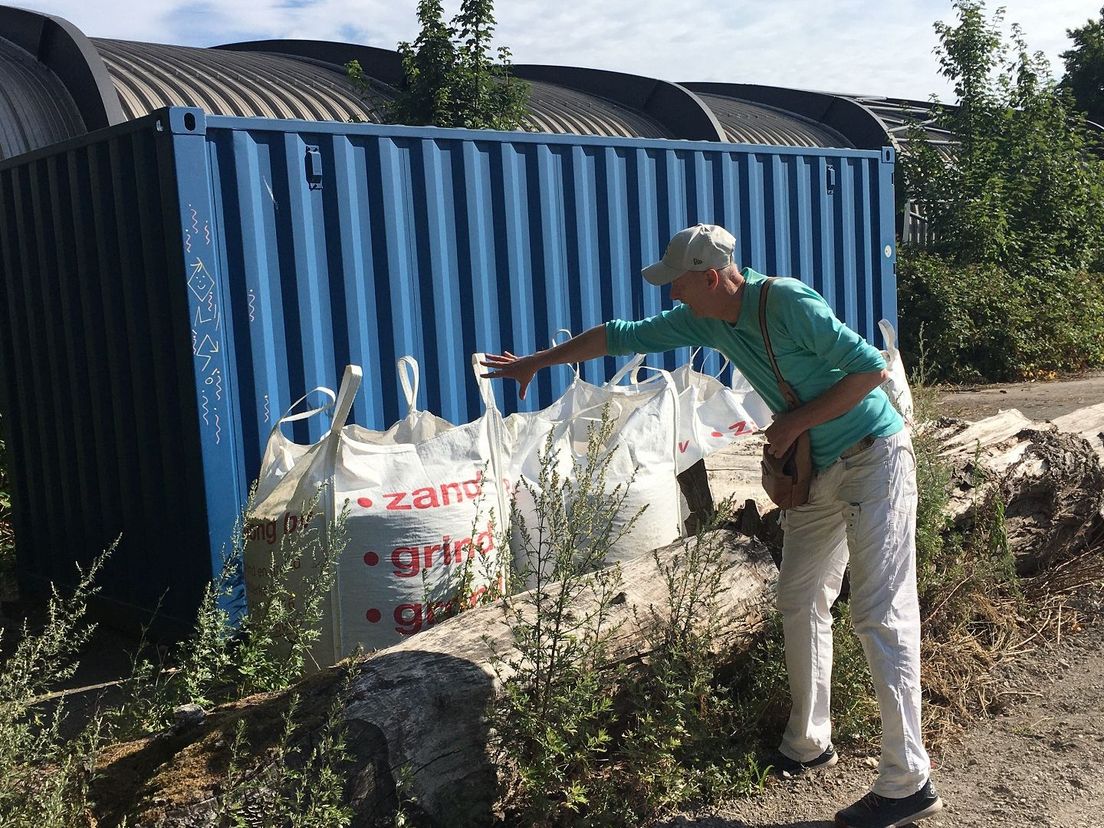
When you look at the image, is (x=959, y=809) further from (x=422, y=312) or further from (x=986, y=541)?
(x=422, y=312)

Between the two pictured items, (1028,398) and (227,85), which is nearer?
(227,85)

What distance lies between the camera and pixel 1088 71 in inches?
1053

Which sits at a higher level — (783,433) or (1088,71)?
(1088,71)

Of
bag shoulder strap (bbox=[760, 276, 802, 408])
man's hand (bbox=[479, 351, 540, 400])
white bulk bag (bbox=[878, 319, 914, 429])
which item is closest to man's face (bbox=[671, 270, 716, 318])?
bag shoulder strap (bbox=[760, 276, 802, 408])

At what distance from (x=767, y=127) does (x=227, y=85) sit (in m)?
8.08

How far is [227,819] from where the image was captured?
252 centimetres

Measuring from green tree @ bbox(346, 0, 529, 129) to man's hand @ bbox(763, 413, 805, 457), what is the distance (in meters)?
7.53

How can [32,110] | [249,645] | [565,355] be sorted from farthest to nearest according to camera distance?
[32,110]
[249,645]
[565,355]

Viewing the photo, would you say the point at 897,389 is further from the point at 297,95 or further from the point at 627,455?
the point at 297,95

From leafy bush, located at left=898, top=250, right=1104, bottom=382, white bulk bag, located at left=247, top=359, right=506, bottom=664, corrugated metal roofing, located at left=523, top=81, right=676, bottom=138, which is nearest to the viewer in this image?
white bulk bag, located at left=247, top=359, right=506, bottom=664

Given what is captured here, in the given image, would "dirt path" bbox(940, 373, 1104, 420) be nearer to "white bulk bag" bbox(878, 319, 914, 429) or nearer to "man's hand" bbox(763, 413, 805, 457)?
"white bulk bag" bbox(878, 319, 914, 429)

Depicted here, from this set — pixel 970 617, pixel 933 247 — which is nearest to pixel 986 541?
pixel 970 617

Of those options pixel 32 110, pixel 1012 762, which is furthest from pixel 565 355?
pixel 32 110

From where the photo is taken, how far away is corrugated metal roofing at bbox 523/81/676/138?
12102mm
